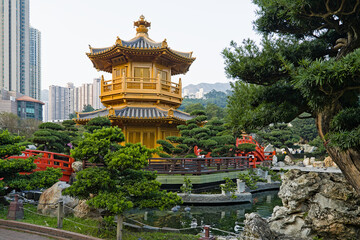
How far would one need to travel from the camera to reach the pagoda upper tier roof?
49.5 ft

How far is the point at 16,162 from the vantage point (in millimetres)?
8211

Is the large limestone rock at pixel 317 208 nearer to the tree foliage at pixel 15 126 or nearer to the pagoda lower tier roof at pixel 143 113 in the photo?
the pagoda lower tier roof at pixel 143 113

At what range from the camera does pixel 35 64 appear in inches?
2566

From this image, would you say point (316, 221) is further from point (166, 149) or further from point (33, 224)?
point (166, 149)

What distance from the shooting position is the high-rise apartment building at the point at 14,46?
179ft

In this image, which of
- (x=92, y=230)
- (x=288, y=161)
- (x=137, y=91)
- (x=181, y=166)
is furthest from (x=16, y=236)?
(x=288, y=161)

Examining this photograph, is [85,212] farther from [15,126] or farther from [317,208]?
[15,126]

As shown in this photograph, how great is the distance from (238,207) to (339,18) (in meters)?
9.37

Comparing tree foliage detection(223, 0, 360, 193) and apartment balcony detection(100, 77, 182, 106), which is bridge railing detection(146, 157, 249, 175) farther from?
tree foliage detection(223, 0, 360, 193)

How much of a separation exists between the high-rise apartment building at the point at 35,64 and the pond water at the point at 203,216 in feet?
215

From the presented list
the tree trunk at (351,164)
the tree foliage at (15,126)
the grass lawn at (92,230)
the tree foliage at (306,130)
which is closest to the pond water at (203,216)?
the grass lawn at (92,230)

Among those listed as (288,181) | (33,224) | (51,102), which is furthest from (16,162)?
(51,102)

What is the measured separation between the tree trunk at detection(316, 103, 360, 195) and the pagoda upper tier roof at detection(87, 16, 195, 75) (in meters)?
11.0

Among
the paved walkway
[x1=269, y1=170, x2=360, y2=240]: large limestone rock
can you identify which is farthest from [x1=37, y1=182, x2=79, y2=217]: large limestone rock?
[x1=269, y1=170, x2=360, y2=240]: large limestone rock
